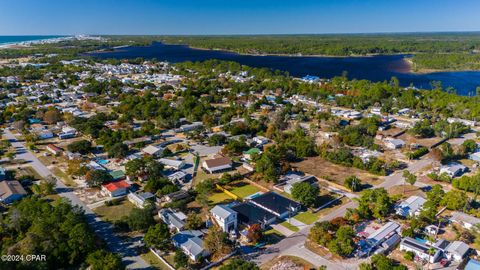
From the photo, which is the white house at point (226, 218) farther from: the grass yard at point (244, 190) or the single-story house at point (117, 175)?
the single-story house at point (117, 175)

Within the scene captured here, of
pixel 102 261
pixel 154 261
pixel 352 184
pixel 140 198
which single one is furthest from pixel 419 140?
pixel 102 261

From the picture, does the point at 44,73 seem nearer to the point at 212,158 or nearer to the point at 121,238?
the point at 212,158

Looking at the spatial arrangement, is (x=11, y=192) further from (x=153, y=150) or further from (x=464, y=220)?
(x=464, y=220)

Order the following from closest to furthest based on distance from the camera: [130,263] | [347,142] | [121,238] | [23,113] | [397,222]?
[130,263]
[121,238]
[397,222]
[347,142]
[23,113]

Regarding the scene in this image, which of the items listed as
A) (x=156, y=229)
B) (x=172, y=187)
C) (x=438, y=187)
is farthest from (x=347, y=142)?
(x=156, y=229)

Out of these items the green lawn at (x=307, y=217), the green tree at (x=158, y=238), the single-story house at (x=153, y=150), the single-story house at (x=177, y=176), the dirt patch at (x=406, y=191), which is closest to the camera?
the green tree at (x=158, y=238)

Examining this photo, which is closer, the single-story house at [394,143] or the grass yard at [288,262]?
the grass yard at [288,262]

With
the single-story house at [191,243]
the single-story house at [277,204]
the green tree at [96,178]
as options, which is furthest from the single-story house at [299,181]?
the green tree at [96,178]
